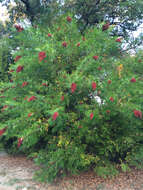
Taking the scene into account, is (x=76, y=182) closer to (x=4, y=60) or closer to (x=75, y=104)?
(x=75, y=104)

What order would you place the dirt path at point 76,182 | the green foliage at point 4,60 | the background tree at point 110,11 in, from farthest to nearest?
the background tree at point 110,11 < the green foliage at point 4,60 < the dirt path at point 76,182

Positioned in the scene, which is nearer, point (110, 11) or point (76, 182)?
point (76, 182)

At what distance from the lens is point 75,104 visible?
4.00 m

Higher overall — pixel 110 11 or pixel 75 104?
pixel 110 11

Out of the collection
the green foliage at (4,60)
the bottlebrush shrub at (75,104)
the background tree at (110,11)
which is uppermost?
the background tree at (110,11)

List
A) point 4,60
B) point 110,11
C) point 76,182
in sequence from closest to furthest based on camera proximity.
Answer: point 76,182, point 4,60, point 110,11

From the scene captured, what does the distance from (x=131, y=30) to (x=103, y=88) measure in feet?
25.8

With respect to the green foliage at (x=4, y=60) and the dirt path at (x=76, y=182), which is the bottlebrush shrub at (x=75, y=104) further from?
the green foliage at (x=4, y=60)

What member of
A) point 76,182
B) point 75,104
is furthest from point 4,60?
point 76,182

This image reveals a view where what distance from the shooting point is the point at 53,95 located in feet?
12.3

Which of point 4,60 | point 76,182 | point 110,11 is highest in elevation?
point 110,11

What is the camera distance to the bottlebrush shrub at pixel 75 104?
11.2ft

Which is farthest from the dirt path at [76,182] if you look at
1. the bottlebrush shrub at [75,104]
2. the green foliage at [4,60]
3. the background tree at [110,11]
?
the background tree at [110,11]

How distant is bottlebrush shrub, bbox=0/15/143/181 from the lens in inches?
135
